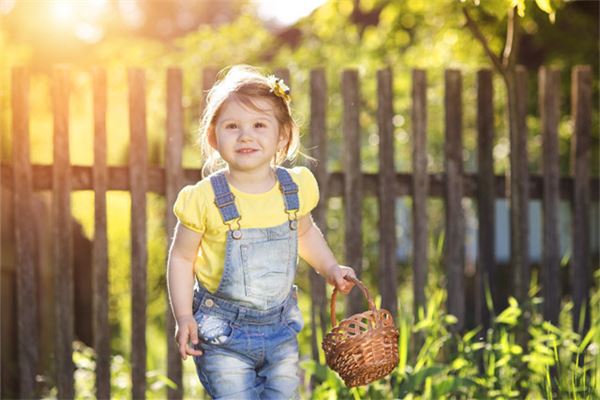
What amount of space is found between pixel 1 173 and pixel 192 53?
6.58m

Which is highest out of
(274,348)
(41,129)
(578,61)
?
(578,61)

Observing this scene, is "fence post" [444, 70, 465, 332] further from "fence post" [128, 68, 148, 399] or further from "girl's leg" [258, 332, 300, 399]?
"girl's leg" [258, 332, 300, 399]

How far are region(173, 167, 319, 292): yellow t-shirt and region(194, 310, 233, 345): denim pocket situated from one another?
10 cm

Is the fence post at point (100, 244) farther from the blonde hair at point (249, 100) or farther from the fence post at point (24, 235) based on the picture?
the blonde hair at point (249, 100)

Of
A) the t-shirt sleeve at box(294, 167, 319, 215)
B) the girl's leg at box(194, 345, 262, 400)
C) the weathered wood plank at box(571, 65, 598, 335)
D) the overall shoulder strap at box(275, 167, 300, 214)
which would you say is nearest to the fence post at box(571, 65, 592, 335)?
the weathered wood plank at box(571, 65, 598, 335)

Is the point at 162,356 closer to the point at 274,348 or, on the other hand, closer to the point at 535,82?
the point at 535,82

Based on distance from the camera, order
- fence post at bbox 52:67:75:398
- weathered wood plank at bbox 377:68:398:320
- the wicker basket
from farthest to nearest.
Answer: weathered wood plank at bbox 377:68:398:320 → fence post at bbox 52:67:75:398 → the wicker basket

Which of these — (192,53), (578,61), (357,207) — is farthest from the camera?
(192,53)

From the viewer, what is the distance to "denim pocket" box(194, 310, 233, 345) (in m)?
3.04

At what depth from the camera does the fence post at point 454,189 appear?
5121mm

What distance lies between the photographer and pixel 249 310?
3072 millimetres

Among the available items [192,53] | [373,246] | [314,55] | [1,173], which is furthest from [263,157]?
[192,53]

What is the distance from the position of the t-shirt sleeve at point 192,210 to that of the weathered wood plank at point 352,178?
193 centimetres

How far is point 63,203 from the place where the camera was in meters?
4.61
